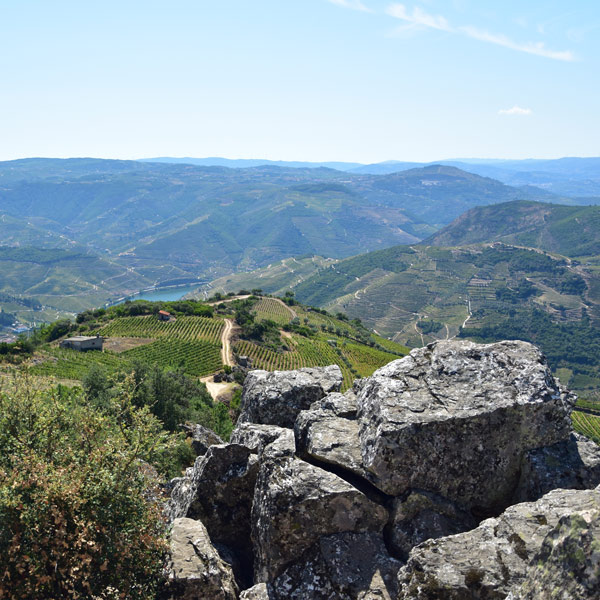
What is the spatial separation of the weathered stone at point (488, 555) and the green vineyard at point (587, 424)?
333 feet

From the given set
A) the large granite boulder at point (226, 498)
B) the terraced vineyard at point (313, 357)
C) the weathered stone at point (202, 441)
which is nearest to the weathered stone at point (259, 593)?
the large granite boulder at point (226, 498)

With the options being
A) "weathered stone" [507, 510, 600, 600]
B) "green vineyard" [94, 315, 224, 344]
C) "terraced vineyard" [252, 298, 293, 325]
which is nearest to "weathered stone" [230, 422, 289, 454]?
"weathered stone" [507, 510, 600, 600]

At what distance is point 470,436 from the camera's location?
12.7 metres

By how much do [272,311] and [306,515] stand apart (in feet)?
500

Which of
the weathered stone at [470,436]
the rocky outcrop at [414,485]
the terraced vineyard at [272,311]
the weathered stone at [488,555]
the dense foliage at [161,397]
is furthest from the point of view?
the terraced vineyard at [272,311]

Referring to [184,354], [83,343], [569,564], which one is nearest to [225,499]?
[569,564]

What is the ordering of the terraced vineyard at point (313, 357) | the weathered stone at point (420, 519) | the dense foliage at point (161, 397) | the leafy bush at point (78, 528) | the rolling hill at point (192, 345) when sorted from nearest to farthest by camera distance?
the leafy bush at point (78, 528) < the weathered stone at point (420, 519) < the dense foliage at point (161, 397) < the rolling hill at point (192, 345) < the terraced vineyard at point (313, 357)

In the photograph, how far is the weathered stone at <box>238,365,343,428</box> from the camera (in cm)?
1914

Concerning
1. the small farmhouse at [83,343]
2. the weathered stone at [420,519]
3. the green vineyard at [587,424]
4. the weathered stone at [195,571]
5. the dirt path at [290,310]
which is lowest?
the green vineyard at [587,424]

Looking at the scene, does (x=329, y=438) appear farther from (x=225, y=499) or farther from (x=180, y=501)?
(x=180, y=501)

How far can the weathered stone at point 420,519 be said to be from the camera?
12047mm

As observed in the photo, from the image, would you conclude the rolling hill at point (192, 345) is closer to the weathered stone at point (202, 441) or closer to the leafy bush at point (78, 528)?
the weathered stone at point (202, 441)

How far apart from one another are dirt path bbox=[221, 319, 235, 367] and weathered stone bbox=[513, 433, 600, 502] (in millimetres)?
83331

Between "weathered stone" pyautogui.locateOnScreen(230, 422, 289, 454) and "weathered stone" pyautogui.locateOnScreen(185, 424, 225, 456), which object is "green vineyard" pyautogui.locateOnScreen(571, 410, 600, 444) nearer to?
"weathered stone" pyautogui.locateOnScreen(185, 424, 225, 456)
